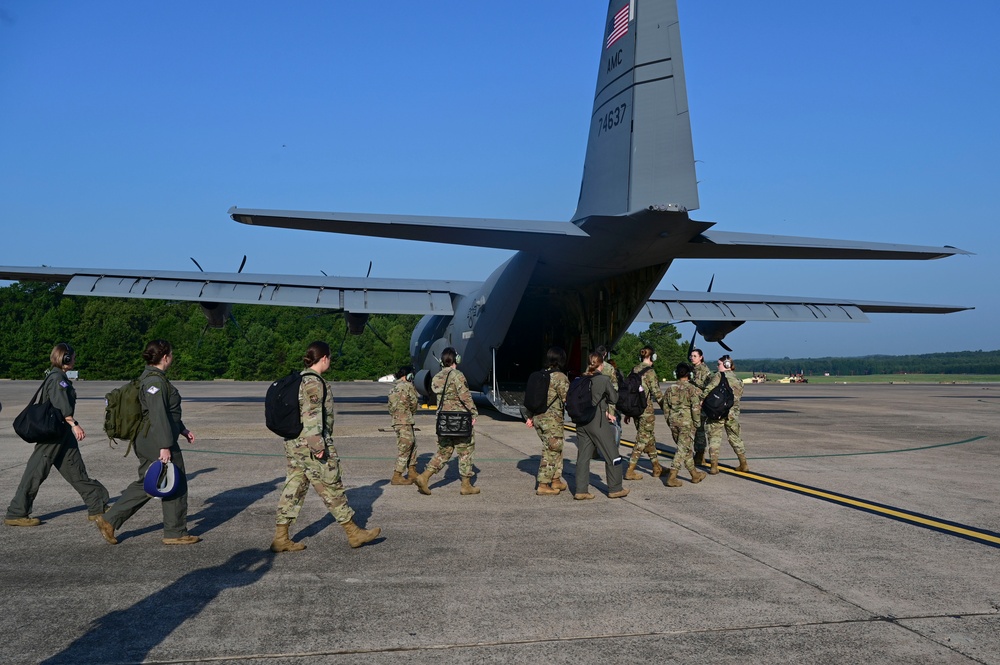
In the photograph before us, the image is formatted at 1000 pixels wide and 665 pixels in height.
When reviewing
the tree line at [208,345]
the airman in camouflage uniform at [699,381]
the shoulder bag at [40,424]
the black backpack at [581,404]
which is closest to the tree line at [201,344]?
the tree line at [208,345]

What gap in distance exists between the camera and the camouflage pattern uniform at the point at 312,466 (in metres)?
6.57

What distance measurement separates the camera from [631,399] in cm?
1023

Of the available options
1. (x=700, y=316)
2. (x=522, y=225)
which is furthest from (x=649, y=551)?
(x=700, y=316)

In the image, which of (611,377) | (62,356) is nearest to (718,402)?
(611,377)

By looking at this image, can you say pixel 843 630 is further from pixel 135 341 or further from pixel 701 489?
pixel 135 341

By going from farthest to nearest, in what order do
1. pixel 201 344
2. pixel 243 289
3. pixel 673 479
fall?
pixel 201 344 < pixel 243 289 < pixel 673 479

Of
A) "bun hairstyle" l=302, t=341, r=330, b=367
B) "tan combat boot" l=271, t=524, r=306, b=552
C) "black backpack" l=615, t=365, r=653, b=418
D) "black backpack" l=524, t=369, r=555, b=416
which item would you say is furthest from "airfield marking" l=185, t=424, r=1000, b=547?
"tan combat boot" l=271, t=524, r=306, b=552

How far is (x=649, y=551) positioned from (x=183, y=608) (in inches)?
153

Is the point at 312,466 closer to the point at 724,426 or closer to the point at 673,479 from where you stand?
the point at 673,479

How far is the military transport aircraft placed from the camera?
1245 centimetres

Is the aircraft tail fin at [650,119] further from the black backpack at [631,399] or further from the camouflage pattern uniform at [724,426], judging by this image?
the black backpack at [631,399]

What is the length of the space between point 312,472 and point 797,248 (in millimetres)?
10354

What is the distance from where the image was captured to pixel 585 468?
30.2 feet

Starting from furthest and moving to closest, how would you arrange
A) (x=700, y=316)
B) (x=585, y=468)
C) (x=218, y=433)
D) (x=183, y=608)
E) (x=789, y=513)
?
(x=700, y=316), (x=218, y=433), (x=585, y=468), (x=789, y=513), (x=183, y=608)
